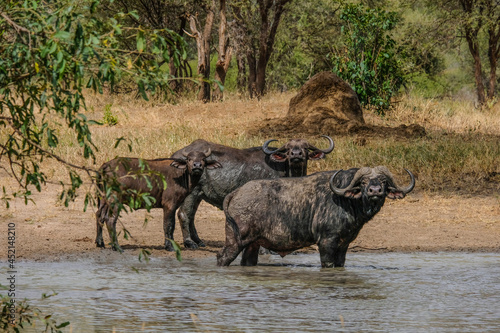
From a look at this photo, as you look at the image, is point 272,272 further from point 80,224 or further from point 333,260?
point 80,224

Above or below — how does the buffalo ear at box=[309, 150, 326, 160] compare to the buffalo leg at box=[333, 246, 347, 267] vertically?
above

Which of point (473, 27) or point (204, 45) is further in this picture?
point (473, 27)

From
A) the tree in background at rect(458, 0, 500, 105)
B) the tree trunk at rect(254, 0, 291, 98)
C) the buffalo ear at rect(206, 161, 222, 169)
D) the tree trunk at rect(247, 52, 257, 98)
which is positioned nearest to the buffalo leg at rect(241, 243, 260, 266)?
the buffalo ear at rect(206, 161, 222, 169)

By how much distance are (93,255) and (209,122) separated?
10801 millimetres

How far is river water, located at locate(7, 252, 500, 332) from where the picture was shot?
7.00 metres

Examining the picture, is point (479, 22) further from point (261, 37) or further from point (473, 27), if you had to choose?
point (261, 37)

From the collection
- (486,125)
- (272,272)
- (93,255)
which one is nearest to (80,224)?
(93,255)

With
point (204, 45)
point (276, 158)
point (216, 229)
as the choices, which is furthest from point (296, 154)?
point (204, 45)

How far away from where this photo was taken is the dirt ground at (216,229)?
1138 cm

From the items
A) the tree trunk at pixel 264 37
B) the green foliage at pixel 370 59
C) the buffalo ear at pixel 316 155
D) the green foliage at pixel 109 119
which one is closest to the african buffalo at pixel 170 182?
the buffalo ear at pixel 316 155

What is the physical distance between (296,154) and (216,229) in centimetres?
279

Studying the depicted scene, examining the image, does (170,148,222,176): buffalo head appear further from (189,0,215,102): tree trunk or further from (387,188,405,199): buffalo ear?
(189,0,215,102): tree trunk

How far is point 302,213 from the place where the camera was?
9.62m

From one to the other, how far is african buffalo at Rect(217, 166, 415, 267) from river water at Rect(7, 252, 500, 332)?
356 millimetres
